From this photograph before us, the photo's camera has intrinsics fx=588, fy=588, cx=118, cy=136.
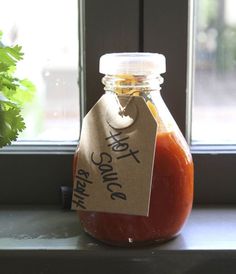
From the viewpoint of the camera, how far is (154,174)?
65 centimetres

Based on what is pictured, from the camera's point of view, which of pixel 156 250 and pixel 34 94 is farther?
pixel 34 94

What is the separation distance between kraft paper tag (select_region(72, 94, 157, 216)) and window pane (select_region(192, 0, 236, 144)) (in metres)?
0.21

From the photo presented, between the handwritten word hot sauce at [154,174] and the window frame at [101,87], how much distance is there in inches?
5.0

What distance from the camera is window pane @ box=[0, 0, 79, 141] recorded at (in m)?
0.83

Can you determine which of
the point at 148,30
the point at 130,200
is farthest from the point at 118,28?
the point at 130,200

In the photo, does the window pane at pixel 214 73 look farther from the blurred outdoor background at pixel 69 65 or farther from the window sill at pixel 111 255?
the window sill at pixel 111 255

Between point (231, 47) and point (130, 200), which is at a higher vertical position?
point (231, 47)

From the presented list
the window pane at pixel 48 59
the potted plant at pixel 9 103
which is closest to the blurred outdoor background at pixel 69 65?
the window pane at pixel 48 59

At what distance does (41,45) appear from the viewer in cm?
84

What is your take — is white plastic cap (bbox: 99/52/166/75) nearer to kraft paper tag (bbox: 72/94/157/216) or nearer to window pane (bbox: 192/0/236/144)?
kraft paper tag (bbox: 72/94/157/216)

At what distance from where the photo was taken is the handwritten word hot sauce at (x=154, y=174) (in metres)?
0.66

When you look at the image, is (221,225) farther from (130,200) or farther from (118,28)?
(118,28)

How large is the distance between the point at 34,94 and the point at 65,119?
0.20 feet

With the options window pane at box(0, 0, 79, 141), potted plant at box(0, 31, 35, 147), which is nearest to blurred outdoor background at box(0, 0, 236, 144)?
window pane at box(0, 0, 79, 141)
